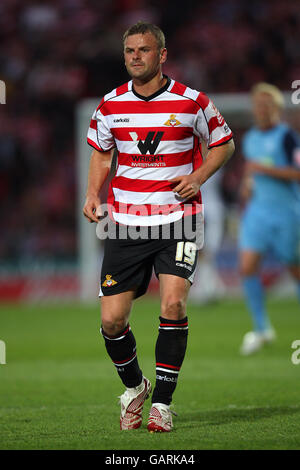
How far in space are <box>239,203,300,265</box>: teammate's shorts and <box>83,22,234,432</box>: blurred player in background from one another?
13.1 ft

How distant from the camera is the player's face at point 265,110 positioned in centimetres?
874

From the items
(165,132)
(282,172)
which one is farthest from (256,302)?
(165,132)

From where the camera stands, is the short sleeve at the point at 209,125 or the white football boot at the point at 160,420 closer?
the white football boot at the point at 160,420

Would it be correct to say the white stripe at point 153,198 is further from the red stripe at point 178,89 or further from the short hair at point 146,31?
the short hair at point 146,31

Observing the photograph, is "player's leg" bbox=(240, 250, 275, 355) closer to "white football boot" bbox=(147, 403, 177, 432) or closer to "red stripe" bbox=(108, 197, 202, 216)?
"red stripe" bbox=(108, 197, 202, 216)

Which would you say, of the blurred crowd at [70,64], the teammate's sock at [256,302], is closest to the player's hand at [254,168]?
the teammate's sock at [256,302]

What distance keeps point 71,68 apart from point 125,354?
1443cm

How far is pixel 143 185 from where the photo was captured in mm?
5016

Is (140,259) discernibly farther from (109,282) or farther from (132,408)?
(132,408)

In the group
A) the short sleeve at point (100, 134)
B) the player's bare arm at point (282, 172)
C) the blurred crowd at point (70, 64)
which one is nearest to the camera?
the short sleeve at point (100, 134)

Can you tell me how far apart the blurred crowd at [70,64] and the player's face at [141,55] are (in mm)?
12213

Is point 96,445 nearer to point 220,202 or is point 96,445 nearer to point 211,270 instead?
point 211,270

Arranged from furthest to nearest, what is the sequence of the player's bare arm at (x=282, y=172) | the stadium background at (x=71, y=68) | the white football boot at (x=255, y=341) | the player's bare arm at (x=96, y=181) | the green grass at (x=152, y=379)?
the stadium background at (x=71, y=68) < the player's bare arm at (x=282, y=172) < the white football boot at (x=255, y=341) < the player's bare arm at (x=96, y=181) < the green grass at (x=152, y=379)

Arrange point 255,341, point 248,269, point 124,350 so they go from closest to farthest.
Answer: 1. point 124,350
2. point 255,341
3. point 248,269
